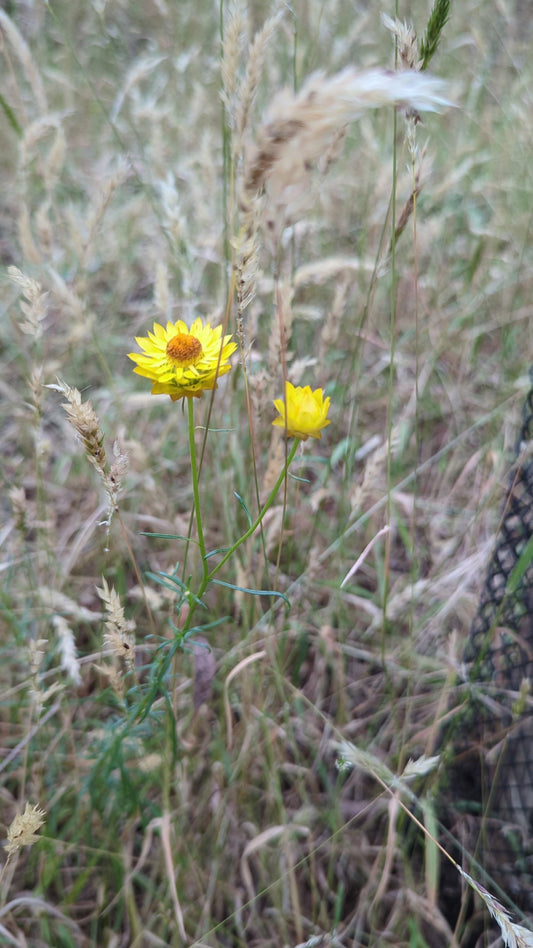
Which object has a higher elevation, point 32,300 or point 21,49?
point 21,49

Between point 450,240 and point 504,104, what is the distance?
1.65ft

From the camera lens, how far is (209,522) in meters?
1.38

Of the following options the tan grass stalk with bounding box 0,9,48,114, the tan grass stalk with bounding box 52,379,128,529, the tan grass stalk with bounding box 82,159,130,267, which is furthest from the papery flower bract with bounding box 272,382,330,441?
the tan grass stalk with bounding box 0,9,48,114

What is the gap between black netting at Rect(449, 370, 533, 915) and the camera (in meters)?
0.91

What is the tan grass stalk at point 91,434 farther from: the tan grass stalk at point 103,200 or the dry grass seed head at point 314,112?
the tan grass stalk at point 103,200

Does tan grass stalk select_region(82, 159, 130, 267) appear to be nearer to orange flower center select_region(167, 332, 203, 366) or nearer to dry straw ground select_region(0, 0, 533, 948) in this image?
dry straw ground select_region(0, 0, 533, 948)

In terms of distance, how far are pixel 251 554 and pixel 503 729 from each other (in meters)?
0.46

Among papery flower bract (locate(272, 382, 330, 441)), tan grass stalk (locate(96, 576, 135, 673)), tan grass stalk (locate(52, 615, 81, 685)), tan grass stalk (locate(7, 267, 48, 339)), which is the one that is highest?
tan grass stalk (locate(7, 267, 48, 339))

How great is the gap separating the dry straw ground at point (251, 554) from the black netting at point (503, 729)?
2.3 inches

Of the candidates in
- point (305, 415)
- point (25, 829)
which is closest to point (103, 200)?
point (305, 415)

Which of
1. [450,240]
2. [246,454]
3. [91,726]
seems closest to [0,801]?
[91,726]

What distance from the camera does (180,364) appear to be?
2.28 ft

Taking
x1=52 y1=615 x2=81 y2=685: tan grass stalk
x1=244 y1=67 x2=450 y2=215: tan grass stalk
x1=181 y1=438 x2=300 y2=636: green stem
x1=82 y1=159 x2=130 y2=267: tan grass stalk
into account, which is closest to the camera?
x1=244 y1=67 x2=450 y2=215: tan grass stalk

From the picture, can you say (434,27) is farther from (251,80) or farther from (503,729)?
(503,729)
